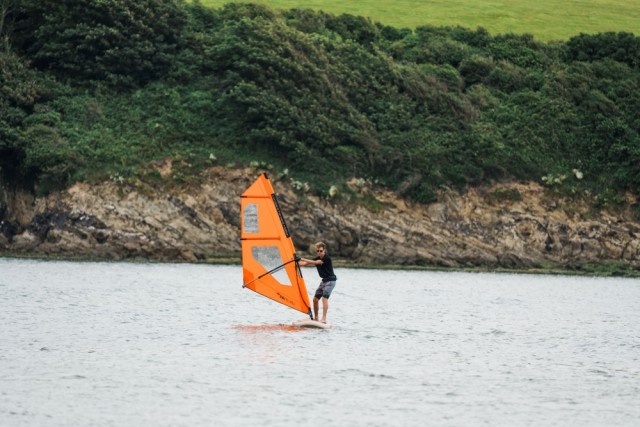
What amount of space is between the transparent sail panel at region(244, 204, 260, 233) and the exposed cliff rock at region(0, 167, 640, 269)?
28.0 metres

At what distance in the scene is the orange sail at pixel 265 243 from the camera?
29.9 m

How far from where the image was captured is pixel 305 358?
26.0 meters

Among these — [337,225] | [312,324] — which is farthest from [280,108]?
[312,324]

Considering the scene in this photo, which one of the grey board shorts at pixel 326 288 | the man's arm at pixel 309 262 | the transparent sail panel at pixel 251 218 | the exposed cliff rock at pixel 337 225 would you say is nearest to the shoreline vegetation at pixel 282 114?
the exposed cliff rock at pixel 337 225

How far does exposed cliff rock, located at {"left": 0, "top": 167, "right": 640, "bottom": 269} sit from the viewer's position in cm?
5719

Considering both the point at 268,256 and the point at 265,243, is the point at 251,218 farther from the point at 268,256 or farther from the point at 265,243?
the point at 268,256

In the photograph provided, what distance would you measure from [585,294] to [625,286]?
516cm

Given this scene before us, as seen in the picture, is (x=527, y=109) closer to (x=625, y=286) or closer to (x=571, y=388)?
(x=625, y=286)

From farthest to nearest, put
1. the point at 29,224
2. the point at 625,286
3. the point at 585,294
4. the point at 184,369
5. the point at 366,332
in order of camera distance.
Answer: the point at 29,224 < the point at 625,286 < the point at 585,294 < the point at 366,332 < the point at 184,369

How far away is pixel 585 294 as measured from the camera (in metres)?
47.4

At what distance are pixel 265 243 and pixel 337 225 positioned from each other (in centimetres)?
2932

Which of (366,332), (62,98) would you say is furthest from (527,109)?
(366,332)

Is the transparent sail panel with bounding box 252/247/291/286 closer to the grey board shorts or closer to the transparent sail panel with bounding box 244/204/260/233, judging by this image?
the transparent sail panel with bounding box 244/204/260/233

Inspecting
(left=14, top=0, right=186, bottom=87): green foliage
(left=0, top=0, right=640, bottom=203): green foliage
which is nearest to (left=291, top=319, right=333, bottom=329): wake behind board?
(left=0, top=0, right=640, bottom=203): green foliage
